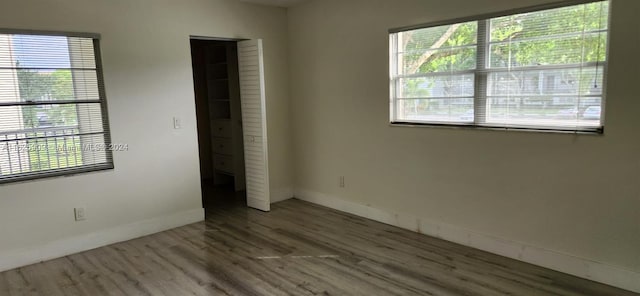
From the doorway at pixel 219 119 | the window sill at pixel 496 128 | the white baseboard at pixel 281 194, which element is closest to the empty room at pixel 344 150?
the window sill at pixel 496 128

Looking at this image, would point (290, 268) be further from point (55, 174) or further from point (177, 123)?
point (55, 174)

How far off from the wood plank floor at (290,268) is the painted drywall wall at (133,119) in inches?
11.7

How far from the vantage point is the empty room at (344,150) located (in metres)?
A: 2.86

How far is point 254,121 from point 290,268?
6.38 feet

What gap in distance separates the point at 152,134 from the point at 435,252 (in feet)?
9.38

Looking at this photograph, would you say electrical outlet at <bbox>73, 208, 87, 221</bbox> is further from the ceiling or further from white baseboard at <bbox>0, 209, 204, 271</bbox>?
the ceiling

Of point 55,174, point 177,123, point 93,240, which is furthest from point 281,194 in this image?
point 55,174

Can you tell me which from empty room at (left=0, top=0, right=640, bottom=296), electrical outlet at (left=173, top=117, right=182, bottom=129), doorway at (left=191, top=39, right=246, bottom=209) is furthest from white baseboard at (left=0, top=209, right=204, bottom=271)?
doorway at (left=191, top=39, right=246, bottom=209)

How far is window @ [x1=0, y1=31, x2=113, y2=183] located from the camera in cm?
328

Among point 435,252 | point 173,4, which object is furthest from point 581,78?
point 173,4

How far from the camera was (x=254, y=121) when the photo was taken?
4.63 m

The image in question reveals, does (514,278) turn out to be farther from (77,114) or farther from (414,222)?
(77,114)

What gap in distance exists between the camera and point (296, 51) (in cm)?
495

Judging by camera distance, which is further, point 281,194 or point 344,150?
point 281,194
